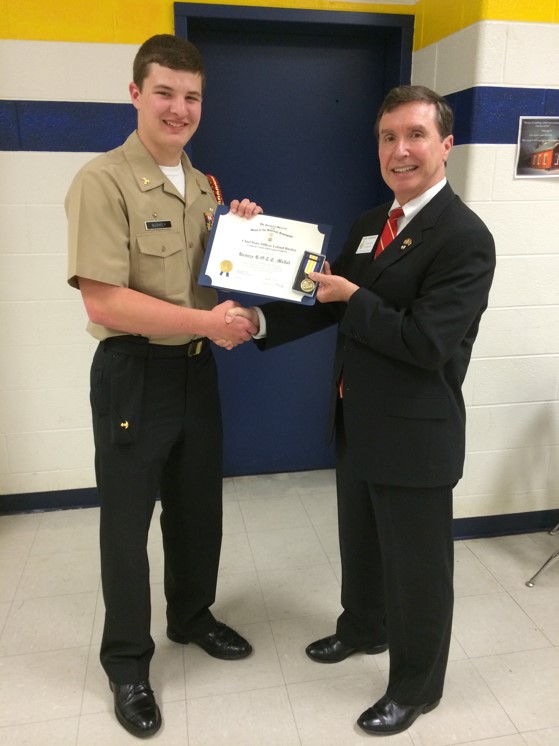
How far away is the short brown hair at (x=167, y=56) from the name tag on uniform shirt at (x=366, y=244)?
61cm

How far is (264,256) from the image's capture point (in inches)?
64.2

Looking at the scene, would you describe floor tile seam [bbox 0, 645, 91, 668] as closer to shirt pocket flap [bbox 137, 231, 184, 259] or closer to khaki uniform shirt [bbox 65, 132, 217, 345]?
khaki uniform shirt [bbox 65, 132, 217, 345]

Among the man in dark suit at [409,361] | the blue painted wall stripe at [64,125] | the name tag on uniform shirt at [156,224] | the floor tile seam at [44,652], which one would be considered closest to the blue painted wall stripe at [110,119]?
the blue painted wall stripe at [64,125]

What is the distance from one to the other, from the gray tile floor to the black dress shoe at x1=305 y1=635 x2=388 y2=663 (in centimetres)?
3

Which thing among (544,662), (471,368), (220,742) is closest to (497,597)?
(544,662)

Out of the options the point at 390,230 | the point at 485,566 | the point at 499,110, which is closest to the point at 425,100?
the point at 390,230

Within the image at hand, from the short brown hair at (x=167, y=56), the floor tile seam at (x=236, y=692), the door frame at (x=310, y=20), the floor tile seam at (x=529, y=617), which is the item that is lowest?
the floor tile seam at (x=236, y=692)

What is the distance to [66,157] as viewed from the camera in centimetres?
252

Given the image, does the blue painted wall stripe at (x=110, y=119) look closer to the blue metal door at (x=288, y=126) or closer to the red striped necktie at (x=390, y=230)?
the blue metal door at (x=288, y=126)

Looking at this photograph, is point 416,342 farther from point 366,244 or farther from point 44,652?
point 44,652

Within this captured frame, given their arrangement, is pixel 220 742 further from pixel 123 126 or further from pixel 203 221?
pixel 123 126

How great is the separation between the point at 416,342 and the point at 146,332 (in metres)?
0.68

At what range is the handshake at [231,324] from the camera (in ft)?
5.33

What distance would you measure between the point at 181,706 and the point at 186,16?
2.51m
